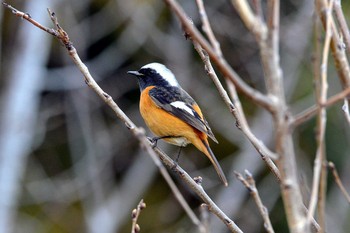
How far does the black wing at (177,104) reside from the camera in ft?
15.5

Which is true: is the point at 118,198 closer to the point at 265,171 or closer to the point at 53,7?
the point at 265,171

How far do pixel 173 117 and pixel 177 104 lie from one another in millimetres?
142

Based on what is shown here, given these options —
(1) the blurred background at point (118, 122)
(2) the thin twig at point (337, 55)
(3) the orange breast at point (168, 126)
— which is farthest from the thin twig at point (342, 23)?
(1) the blurred background at point (118, 122)

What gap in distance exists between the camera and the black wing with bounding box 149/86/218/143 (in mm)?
4730

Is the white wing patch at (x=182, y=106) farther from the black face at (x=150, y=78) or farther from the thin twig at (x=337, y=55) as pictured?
the thin twig at (x=337, y=55)

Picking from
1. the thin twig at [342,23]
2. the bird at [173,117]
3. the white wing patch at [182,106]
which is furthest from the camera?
the white wing patch at [182,106]

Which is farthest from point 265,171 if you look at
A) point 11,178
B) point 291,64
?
point 11,178

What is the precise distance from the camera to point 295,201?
1930 mm

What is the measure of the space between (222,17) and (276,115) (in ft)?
27.3

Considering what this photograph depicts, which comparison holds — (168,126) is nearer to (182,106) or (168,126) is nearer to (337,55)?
(182,106)

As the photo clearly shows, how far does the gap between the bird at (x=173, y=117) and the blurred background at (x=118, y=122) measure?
3686 mm

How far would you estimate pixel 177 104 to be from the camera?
16.4 feet

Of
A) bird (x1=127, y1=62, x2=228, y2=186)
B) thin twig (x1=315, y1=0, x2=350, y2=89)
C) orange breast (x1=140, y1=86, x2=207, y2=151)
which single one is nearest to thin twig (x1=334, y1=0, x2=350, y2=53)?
thin twig (x1=315, y1=0, x2=350, y2=89)

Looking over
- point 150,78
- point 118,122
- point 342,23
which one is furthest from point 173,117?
point 118,122
